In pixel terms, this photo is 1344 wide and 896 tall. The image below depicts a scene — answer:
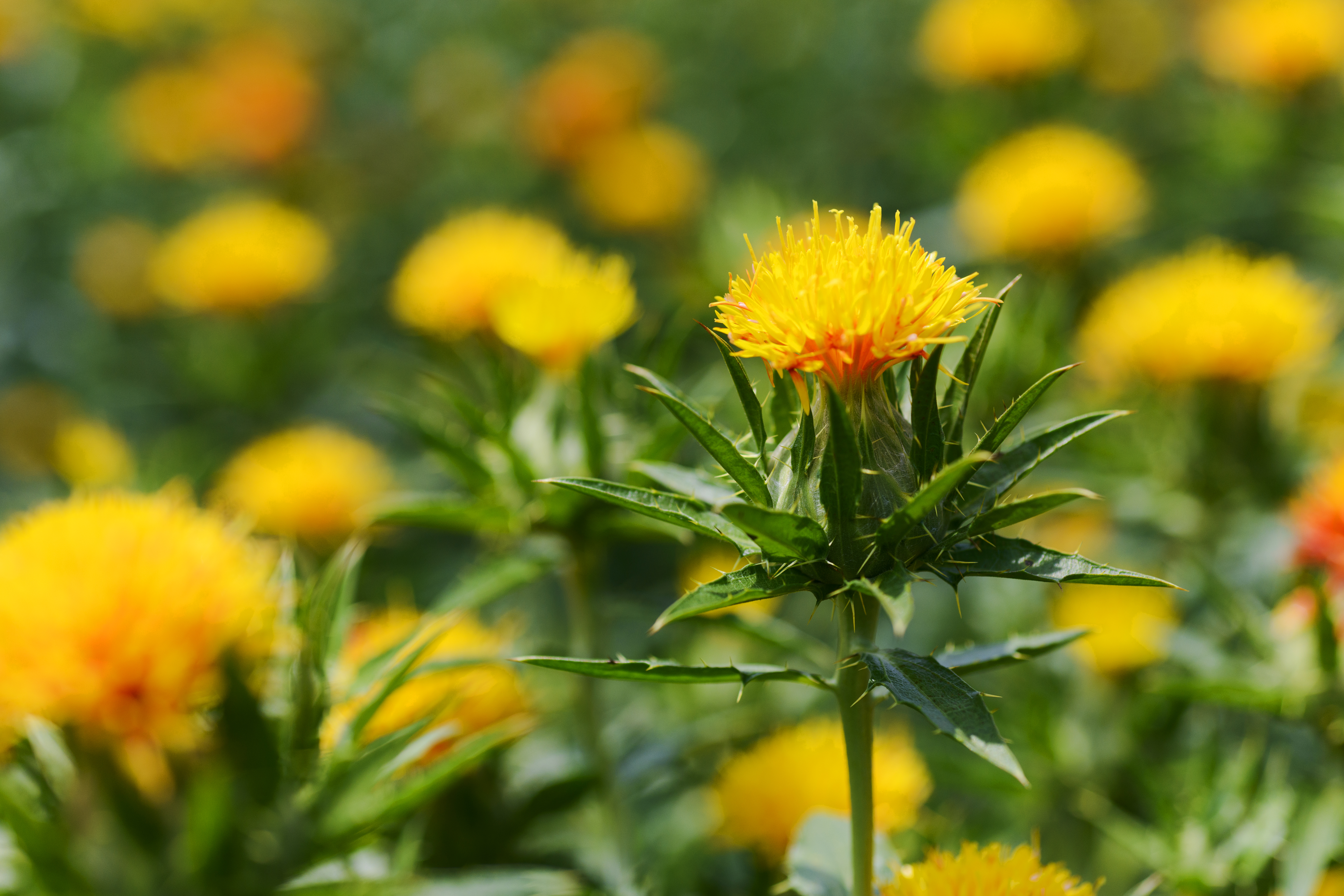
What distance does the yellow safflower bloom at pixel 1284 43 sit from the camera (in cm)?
329

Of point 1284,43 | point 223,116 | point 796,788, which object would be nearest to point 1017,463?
point 796,788

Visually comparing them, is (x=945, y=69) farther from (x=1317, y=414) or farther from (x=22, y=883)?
(x=22, y=883)

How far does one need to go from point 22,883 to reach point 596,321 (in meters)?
1.08

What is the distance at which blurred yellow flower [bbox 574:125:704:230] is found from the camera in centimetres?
407

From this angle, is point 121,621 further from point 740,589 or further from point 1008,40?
point 1008,40

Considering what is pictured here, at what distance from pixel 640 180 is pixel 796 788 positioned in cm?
291

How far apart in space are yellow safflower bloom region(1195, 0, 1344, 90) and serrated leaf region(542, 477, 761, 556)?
3132 millimetres

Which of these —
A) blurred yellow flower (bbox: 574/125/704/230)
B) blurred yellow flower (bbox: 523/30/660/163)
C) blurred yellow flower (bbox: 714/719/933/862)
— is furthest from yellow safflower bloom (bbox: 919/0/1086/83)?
blurred yellow flower (bbox: 714/719/933/862)

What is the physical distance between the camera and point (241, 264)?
11.5 ft

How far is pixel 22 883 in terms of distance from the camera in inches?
47.1

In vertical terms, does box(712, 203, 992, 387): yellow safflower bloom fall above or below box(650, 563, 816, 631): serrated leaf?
above

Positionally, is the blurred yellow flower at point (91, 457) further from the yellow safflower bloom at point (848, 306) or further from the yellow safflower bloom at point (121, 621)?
the yellow safflower bloom at point (848, 306)

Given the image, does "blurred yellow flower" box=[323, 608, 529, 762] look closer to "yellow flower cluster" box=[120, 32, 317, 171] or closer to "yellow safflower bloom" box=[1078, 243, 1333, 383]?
"yellow safflower bloom" box=[1078, 243, 1333, 383]

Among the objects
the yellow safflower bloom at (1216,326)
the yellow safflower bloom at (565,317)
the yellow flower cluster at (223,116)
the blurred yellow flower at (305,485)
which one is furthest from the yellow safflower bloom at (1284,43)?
the yellow flower cluster at (223,116)
